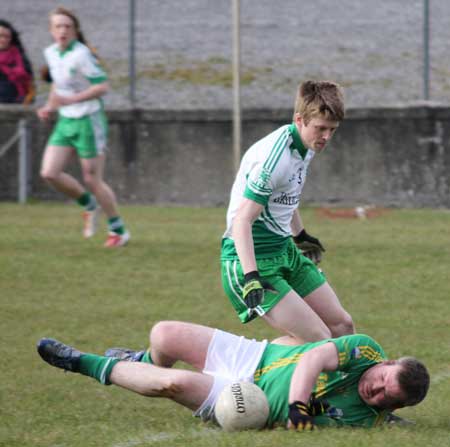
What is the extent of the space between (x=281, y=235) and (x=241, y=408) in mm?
1179

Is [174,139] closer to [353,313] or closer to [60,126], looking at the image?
[60,126]

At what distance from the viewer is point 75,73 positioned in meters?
11.3

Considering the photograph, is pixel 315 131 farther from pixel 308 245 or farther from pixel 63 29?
pixel 63 29

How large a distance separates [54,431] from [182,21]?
12.2 m

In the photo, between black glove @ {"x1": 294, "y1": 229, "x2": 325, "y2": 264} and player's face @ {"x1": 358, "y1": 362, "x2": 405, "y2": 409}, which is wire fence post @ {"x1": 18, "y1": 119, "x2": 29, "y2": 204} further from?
player's face @ {"x1": 358, "y1": 362, "x2": 405, "y2": 409}

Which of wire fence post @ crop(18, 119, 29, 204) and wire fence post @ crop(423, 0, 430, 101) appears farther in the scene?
wire fence post @ crop(18, 119, 29, 204)

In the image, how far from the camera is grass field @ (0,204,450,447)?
545 cm

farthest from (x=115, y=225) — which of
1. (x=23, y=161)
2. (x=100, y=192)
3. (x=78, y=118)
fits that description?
(x=23, y=161)

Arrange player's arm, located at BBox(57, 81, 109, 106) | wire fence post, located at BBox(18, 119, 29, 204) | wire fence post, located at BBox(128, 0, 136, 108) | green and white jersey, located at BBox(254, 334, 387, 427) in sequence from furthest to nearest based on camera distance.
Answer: wire fence post, located at BBox(128, 0, 136, 108), wire fence post, located at BBox(18, 119, 29, 204), player's arm, located at BBox(57, 81, 109, 106), green and white jersey, located at BBox(254, 334, 387, 427)

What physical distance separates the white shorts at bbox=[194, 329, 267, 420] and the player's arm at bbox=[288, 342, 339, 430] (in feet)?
1.28

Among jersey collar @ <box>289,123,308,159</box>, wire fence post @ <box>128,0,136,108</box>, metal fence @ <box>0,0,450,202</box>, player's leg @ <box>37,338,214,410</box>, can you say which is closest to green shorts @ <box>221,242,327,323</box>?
player's leg @ <box>37,338,214,410</box>

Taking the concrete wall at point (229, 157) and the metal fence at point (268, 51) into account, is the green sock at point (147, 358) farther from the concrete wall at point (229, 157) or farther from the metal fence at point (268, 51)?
the metal fence at point (268, 51)

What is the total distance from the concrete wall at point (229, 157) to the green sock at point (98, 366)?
9.19 m

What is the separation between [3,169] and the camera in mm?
15633
